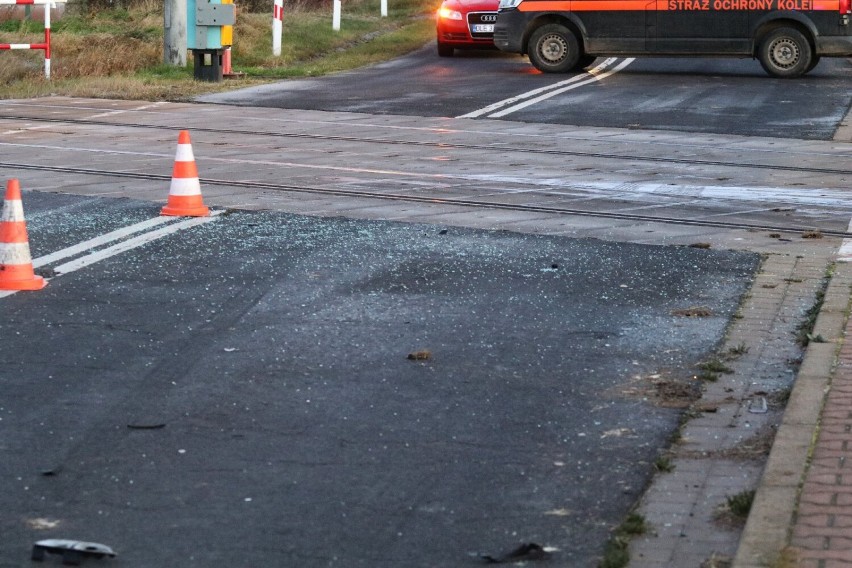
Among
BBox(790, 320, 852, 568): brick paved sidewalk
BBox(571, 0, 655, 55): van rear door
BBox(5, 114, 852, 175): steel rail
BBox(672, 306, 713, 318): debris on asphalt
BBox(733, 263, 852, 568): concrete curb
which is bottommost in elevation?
BBox(5, 114, 852, 175): steel rail

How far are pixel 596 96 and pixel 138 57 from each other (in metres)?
7.64

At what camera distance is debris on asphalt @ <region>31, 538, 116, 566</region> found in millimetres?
4668

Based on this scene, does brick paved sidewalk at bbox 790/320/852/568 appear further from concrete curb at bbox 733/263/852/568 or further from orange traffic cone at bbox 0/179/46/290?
orange traffic cone at bbox 0/179/46/290

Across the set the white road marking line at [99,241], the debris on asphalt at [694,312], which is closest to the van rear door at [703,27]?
the white road marking line at [99,241]

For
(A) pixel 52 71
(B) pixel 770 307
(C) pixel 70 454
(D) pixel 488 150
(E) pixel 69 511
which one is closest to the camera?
(E) pixel 69 511

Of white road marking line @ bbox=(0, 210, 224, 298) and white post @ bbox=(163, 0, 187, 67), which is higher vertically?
white post @ bbox=(163, 0, 187, 67)

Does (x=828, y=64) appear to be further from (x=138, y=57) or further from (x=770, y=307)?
(x=770, y=307)

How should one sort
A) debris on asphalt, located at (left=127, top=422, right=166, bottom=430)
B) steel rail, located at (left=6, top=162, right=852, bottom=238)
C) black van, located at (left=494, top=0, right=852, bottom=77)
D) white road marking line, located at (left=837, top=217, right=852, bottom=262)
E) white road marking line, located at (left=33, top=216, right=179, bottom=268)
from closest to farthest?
1. debris on asphalt, located at (left=127, top=422, right=166, bottom=430)
2. white road marking line, located at (left=33, top=216, right=179, bottom=268)
3. white road marking line, located at (left=837, top=217, right=852, bottom=262)
4. steel rail, located at (left=6, top=162, right=852, bottom=238)
5. black van, located at (left=494, top=0, right=852, bottom=77)

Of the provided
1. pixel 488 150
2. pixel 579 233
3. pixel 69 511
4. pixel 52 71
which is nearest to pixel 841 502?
pixel 69 511

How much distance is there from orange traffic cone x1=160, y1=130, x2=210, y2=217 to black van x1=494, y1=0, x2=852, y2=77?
1276 centimetres

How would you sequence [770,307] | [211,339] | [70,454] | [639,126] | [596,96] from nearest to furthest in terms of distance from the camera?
[70,454]
[211,339]
[770,307]
[639,126]
[596,96]

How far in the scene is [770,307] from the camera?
8.29 m

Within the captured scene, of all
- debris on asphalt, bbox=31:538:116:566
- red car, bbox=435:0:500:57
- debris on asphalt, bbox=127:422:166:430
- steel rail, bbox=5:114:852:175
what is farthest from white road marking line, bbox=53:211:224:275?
red car, bbox=435:0:500:57

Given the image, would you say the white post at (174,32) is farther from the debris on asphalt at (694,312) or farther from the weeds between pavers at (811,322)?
the debris on asphalt at (694,312)
